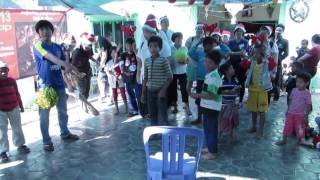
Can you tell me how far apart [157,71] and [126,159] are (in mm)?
1223

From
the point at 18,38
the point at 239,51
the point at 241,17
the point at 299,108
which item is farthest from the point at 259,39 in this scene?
the point at 241,17

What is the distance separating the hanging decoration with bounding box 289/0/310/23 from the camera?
9.84 m

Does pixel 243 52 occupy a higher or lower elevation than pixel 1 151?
higher

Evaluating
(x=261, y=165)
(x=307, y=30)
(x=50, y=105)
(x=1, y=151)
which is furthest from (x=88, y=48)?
(x=307, y=30)

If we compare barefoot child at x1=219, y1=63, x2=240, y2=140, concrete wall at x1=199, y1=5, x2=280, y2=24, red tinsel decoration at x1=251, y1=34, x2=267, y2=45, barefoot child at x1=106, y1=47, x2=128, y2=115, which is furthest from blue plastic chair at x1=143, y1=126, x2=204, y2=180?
concrete wall at x1=199, y1=5, x2=280, y2=24

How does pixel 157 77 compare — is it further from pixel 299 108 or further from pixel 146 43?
pixel 299 108

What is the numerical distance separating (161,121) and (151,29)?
1.40 metres

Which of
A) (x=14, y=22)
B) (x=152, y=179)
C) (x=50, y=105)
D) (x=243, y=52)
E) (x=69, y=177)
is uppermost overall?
(x=14, y=22)

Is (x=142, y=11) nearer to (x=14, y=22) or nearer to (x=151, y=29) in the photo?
(x=14, y=22)

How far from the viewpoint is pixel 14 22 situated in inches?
261

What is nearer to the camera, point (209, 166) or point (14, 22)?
point (209, 166)

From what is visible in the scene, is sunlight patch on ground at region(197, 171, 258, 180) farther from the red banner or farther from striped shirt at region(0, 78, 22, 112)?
the red banner

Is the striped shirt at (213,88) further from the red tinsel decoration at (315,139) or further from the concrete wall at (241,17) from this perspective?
the concrete wall at (241,17)

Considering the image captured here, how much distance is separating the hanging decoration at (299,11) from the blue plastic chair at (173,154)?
7.93 meters
